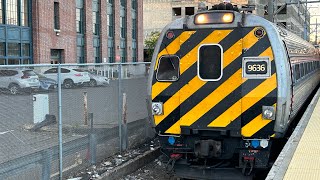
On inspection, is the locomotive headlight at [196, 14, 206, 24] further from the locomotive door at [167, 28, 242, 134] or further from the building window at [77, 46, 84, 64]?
the building window at [77, 46, 84, 64]

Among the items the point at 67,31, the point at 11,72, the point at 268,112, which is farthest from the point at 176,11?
the point at 11,72

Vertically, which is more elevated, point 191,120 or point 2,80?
point 2,80

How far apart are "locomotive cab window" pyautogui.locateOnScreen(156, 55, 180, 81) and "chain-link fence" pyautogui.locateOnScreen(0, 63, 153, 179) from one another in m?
1.41

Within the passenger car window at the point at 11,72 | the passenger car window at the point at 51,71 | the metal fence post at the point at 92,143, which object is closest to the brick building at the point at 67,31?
the metal fence post at the point at 92,143

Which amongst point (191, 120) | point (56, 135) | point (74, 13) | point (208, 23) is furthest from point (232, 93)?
point (74, 13)

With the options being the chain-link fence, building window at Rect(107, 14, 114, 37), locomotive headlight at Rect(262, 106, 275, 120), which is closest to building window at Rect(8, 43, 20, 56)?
building window at Rect(107, 14, 114, 37)

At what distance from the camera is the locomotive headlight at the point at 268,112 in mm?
6504

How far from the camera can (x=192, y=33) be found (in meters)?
6.99

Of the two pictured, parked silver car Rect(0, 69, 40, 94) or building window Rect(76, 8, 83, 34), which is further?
building window Rect(76, 8, 83, 34)

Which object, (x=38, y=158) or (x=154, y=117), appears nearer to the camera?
(x=38, y=158)

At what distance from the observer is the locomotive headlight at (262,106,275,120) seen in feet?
21.3

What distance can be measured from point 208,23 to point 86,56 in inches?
1353

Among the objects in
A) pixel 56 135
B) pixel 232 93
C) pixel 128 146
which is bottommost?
pixel 128 146

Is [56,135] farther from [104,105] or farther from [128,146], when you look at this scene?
[128,146]
